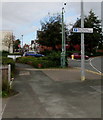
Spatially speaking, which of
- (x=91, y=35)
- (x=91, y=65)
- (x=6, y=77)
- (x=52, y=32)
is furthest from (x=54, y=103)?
(x=91, y=35)

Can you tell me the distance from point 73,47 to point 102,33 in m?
9.26

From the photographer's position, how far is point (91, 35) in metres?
55.3

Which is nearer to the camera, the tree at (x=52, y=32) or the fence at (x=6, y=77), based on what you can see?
the fence at (x=6, y=77)

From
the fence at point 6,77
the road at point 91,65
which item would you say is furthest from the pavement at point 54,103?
the road at point 91,65

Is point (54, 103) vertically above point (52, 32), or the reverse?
point (52, 32)

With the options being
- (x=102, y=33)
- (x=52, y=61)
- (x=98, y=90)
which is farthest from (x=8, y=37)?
(x=98, y=90)

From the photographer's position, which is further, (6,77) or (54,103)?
(6,77)

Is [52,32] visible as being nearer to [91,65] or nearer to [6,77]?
[91,65]

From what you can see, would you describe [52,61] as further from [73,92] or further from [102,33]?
[102,33]

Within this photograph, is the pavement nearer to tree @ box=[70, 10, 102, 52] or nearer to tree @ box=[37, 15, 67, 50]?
tree @ box=[37, 15, 67, 50]

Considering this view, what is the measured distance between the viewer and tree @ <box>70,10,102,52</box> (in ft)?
181

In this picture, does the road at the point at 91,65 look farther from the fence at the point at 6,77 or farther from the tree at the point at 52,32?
the fence at the point at 6,77

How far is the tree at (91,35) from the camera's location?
55.2 m

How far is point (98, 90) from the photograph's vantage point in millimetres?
10766
